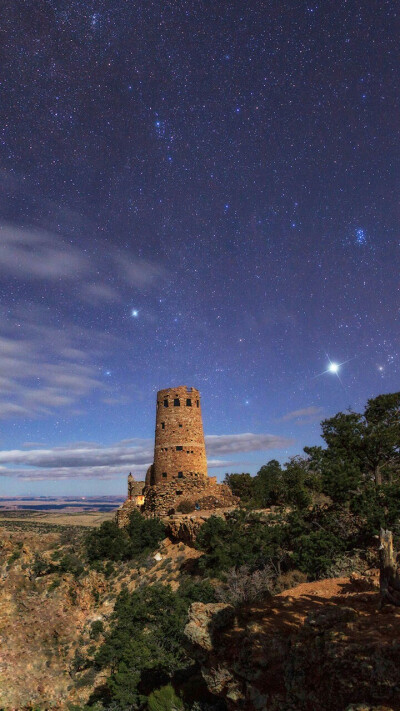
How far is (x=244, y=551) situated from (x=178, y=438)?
17.0m

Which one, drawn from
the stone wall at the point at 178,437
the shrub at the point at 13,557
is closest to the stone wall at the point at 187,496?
the stone wall at the point at 178,437

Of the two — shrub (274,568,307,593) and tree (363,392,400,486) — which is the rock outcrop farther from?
tree (363,392,400,486)

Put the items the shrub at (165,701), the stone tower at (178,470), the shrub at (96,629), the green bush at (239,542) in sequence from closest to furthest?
the shrub at (165,701)
the green bush at (239,542)
the shrub at (96,629)
the stone tower at (178,470)

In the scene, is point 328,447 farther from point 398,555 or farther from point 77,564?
point 77,564

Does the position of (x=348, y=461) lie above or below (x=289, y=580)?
above

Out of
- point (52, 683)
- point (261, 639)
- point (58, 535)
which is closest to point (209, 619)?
point (261, 639)

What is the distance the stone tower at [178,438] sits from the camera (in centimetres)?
3788

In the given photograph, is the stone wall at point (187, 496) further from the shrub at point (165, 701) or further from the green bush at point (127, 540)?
the shrub at point (165, 701)

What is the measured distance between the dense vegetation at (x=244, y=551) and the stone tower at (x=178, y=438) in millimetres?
6797

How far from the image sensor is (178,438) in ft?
127

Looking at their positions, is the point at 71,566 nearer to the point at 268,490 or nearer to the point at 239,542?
the point at 239,542

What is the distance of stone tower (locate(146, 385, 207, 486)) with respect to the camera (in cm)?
3788

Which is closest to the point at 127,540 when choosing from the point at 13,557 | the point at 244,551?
the point at 13,557

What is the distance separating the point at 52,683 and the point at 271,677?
747 inches
